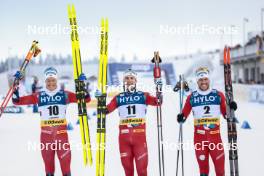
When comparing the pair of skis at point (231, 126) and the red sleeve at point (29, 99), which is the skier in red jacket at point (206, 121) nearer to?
the pair of skis at point (231, 126)

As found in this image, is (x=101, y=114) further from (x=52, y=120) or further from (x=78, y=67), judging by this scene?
(x=78, y=67)

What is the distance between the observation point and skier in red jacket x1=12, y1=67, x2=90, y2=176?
5664mm

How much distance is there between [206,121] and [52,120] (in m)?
2.49

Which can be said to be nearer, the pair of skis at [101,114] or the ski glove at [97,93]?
the ski glove at [97,93]

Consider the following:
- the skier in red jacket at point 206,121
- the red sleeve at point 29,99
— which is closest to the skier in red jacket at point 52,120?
the red sleeve at point 29,99

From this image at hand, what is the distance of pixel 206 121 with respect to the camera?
5.50 metres

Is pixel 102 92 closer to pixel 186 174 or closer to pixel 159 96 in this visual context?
pixel 159 96

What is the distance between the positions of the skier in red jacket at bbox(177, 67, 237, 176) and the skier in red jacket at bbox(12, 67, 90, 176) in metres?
1.84

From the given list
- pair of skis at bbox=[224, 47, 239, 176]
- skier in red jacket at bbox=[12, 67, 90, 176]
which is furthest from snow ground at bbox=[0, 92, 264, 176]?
pair of skis at bbox=[224, 47, 239, 176]

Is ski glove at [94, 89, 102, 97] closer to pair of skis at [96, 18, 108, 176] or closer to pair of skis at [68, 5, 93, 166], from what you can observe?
pair of skis at [96, 18, 108, 176]

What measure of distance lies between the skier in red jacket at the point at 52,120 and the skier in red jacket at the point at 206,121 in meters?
1.84

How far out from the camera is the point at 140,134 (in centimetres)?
556

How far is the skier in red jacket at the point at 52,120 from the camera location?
5664 millimetres

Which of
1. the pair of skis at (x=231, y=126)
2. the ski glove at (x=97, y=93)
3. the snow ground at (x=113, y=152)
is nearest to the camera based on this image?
the pair of skis at (x=231, y=126)
